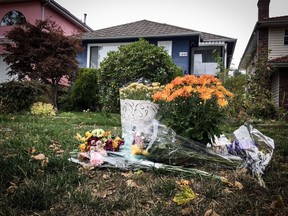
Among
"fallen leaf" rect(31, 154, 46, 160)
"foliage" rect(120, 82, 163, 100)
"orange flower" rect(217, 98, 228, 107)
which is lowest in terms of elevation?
"fallen leaf" rect(31, 154, 46, 160)

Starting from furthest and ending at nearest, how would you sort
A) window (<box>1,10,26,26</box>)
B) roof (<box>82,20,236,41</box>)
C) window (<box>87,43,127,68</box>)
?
window (<box>1,10,26,26</box>) → window (<box>87,43,127,68</box>) → roof (<box>82,20,236,41</box>)

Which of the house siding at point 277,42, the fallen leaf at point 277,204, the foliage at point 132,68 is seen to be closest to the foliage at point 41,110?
the foliage at point 132,68

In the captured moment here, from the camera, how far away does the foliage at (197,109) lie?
2.57 metres

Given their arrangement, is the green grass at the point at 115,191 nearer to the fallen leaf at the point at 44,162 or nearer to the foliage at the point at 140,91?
the fallen leaf at the point at 44,162

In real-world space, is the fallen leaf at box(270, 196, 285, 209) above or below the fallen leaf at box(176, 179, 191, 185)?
below

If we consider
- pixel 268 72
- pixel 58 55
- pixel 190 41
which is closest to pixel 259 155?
pixel 58 55

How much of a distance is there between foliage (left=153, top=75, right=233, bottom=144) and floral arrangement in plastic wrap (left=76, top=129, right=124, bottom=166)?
1.83ft

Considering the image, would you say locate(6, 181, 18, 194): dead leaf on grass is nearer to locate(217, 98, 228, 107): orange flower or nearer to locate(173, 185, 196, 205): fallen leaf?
locate(173, 185, 196, 205): fallen leaf

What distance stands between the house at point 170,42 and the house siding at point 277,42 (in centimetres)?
274

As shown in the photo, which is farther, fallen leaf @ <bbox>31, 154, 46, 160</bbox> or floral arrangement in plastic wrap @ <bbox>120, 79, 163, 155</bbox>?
floral arrangement in plastic wrap @ <bbox>120, 79, 163, 155</bbox>

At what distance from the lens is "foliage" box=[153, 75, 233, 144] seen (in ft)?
8.44

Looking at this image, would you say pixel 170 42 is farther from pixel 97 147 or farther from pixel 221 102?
pixel 97 147

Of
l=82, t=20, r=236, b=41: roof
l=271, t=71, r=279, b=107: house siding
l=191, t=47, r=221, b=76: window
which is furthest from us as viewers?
l=191, t=47, r=221, b=76: window

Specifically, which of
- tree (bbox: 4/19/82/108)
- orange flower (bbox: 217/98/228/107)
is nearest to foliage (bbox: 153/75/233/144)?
orange flower (bbox: 217/98/228/107)
